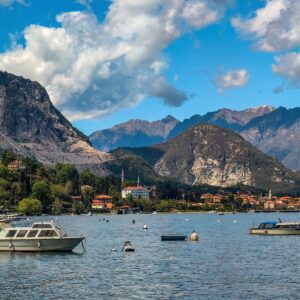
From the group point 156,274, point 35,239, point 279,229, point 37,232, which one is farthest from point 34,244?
point 279,229

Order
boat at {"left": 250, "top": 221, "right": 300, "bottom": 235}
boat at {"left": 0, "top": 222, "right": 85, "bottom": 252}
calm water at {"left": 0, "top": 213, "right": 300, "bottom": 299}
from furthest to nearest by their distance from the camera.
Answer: boat at {"left": 250, "top": 221, "right": 300, "bottom": 235} < boat at {"left": 0, "top": 222, "right": 85, "bottom": 252} < calm water at {"left": 0, "top": 213, "right": 300, "bottom": 299}

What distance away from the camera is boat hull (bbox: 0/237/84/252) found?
115 m

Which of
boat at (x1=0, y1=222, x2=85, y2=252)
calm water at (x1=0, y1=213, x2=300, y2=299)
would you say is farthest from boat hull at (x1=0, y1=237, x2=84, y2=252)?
calm water at (x1=0, y1=213, x2=300, y2=299)

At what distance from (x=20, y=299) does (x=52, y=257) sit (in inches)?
1648

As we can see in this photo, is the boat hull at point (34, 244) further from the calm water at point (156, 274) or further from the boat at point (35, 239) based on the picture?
the calm water at point (156, 274)

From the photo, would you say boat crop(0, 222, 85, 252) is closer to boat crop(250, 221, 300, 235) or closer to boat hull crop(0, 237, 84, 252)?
boat hull crop(0, 237, 84, 252)

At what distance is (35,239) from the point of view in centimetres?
11488

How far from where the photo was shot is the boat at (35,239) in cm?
11488

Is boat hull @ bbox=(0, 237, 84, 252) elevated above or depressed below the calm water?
above

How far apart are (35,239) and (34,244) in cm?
112

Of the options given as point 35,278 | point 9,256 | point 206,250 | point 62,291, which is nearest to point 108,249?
point 206,250

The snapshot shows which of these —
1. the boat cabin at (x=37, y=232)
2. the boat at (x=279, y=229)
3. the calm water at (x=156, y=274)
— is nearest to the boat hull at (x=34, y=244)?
the boat cabin at (x=37, y=232)

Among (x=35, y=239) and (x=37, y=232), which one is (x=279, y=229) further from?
(x=35, y=239)

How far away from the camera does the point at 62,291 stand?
7469 cm
